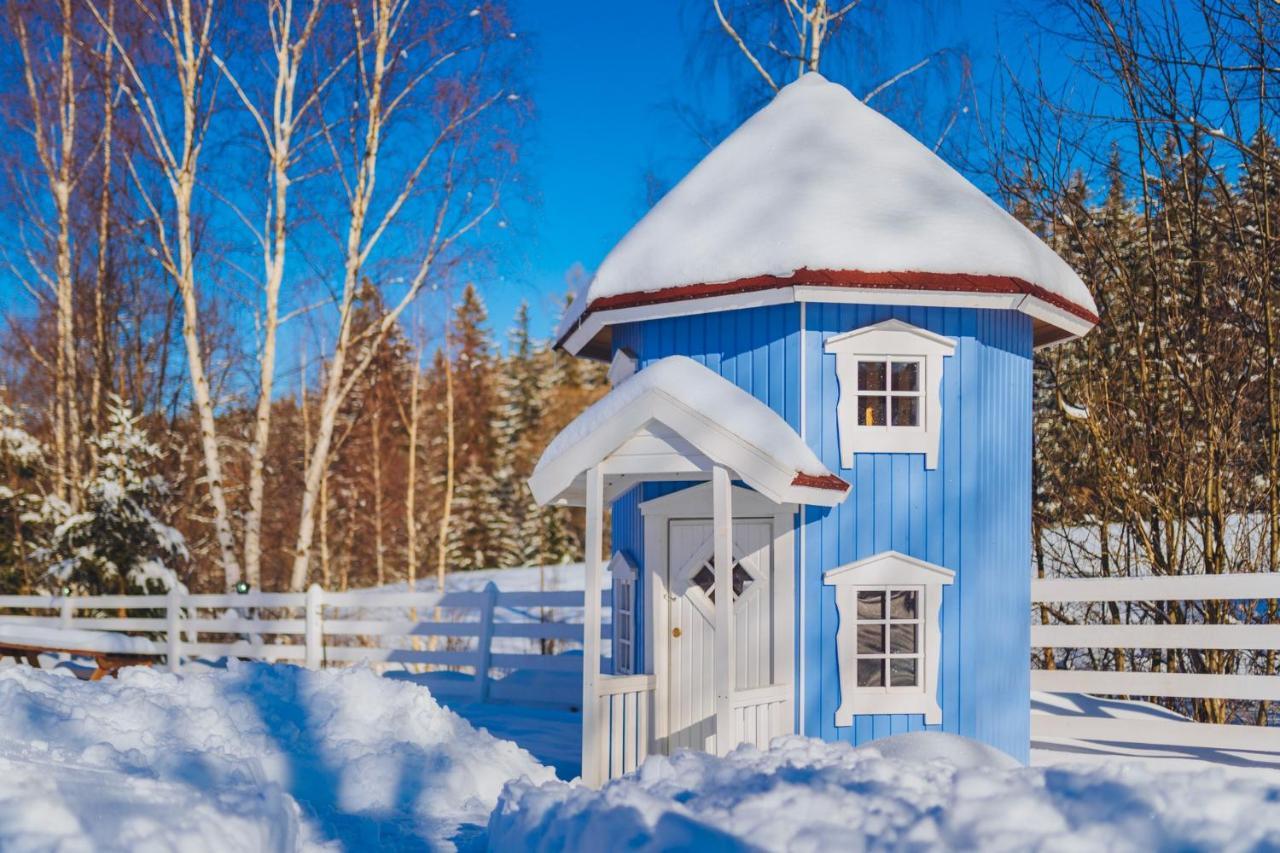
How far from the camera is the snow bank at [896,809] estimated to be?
3896 millimetres

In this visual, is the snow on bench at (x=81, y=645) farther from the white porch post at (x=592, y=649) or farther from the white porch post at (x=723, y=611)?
the white porch post at (x=723, y=611)

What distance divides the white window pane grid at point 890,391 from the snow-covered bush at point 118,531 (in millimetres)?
12294

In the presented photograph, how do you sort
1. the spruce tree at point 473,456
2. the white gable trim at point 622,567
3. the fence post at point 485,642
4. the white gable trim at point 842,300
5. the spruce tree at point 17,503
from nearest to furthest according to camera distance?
the white gable trim at point 842,300 < the white gable trim at point 622,567 < the fence post at point 485,642 < the spruce tree at point 17,503 < the spruce tree at point 473,456

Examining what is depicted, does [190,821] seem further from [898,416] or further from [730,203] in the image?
→ [730,203]

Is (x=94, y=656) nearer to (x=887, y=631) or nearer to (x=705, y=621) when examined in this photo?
(x=705, y=621)

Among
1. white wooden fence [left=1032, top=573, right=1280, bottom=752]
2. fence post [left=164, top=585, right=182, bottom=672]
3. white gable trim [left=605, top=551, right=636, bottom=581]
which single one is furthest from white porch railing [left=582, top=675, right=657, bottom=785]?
fence post [left=164, top=585, right=182, bottom=672]

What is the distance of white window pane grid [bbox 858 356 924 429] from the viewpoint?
27.2 feet

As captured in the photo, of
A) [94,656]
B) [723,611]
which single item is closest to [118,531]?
[94,656]

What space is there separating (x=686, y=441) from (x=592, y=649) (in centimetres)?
160

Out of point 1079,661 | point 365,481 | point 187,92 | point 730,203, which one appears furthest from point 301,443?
point 730,203

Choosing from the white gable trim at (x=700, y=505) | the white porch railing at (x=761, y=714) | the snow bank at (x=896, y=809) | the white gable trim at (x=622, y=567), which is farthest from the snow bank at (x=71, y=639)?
the snow bank at (x=896, y=809)

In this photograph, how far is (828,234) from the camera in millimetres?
8102

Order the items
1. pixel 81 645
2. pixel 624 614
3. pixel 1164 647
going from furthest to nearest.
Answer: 1. pixel 81 645
2. pixel 624 614
3. pixel 1164 647

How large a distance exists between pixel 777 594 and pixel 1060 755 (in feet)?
9.26
